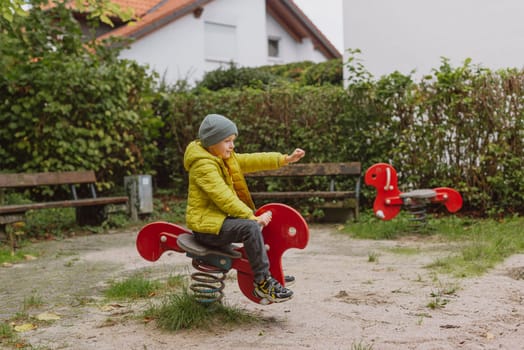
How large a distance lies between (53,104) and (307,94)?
13.4 feet

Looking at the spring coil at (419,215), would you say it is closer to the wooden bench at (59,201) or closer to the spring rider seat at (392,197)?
the spring rider seat at (392,197)

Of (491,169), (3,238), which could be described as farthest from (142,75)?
(491,169)

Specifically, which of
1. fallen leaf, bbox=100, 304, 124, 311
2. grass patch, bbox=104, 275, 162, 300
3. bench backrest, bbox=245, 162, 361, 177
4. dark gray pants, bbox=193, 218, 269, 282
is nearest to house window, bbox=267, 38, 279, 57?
bench backrest, bbox=245, 162, 361, 177

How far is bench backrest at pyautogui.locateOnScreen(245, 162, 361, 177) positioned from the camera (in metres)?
10.3

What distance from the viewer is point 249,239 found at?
421 cm

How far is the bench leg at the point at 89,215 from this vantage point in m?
10.5

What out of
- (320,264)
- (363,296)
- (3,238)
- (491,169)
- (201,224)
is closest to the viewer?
(201,224)

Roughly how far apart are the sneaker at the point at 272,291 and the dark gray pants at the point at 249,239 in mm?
41

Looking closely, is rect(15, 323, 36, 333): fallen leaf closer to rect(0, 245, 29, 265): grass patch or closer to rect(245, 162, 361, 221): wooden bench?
rect(0, 245, 29, 265): grass patch

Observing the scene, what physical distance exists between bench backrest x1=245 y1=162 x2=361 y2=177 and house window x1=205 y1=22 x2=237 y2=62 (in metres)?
14.7

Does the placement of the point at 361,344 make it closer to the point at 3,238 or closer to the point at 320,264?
the point at 320,264

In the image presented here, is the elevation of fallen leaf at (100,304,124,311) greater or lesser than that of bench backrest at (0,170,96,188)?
lesser

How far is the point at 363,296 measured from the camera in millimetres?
5141

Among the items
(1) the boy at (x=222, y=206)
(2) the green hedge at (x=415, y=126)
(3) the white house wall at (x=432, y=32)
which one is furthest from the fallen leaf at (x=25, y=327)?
(3) the white house wall at (x=432, y=32)
